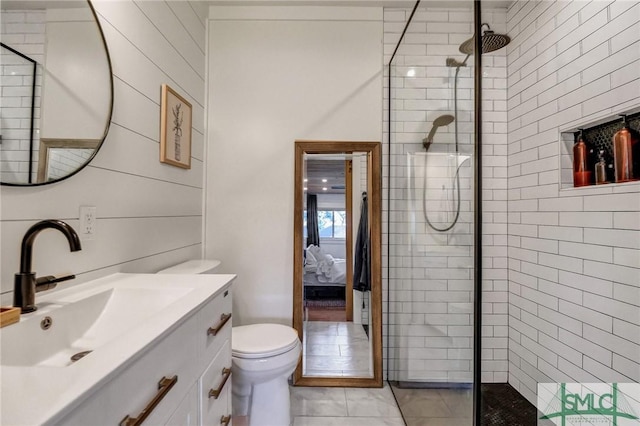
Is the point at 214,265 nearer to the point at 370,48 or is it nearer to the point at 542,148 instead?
the point at 370,48

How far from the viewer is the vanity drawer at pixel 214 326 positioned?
0.97 meters

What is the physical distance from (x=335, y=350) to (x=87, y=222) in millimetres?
1808

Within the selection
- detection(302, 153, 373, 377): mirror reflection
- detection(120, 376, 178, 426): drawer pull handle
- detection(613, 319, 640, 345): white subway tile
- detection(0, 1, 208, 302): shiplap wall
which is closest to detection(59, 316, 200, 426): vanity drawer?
detection(120, 376, 178, 426): drawer pull handle

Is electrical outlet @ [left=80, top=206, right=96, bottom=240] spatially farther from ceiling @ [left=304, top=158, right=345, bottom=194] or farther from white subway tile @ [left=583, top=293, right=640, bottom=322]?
white subway tile @ [left=583, top=293, right=640, bottom=322]

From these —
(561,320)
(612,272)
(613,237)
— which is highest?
Result: (613,237)

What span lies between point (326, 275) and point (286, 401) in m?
0.91

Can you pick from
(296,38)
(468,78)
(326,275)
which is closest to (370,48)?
(296,38)

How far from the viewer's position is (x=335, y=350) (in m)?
2.21

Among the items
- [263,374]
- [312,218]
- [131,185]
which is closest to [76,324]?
[131,185]

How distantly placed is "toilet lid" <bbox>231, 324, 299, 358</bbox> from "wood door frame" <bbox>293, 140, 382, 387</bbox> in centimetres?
41

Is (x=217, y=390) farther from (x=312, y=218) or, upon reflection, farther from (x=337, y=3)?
(x=337, y=3)

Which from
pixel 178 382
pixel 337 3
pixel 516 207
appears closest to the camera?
pixel 178 382

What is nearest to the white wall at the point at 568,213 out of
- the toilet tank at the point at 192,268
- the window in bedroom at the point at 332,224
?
the window in bedroom at the point at 332,224

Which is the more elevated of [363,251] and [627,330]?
[363,251]
